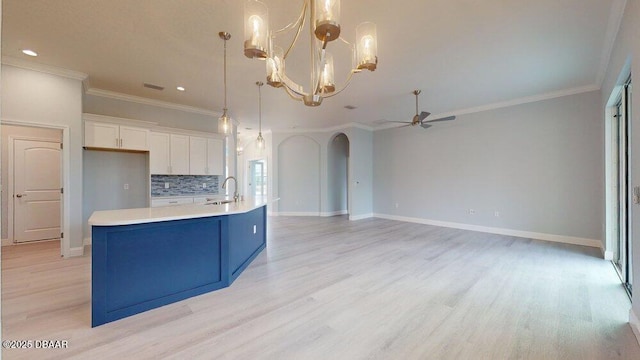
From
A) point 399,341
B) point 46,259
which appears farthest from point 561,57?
point 46,259

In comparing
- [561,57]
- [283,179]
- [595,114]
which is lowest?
[283,179]

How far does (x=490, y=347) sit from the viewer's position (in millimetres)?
2229

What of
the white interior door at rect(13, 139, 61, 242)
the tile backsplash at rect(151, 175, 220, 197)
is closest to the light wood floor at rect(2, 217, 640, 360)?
the white interior door at rect(13, 139, 61, 242)

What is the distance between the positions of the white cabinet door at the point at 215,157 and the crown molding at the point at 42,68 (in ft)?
7.74

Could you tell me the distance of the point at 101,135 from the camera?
480cm

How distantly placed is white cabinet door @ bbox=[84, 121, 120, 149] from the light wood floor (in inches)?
74.2

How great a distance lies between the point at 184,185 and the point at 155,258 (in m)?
3.54

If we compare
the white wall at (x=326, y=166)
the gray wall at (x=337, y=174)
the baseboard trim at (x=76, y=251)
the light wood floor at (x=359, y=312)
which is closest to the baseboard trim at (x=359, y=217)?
the white wall at (x=326, y=166)

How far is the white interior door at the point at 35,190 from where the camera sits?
201 inches

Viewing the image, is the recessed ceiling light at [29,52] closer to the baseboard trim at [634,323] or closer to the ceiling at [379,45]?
the ceiling at [379,45]

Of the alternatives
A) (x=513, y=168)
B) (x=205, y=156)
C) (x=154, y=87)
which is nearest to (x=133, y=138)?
(x=154, y=87)

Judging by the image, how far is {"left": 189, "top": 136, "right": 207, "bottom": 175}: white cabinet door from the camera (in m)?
5.87

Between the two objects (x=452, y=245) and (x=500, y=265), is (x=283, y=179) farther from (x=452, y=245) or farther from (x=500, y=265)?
(x=500, y=265)

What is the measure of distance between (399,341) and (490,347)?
71cm
